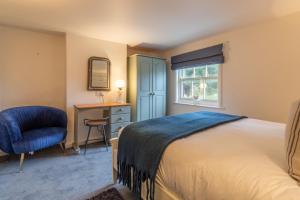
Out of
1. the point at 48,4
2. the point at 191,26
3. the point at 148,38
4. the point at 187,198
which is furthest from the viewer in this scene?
the point at 148,38

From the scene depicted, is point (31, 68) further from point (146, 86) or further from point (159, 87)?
point (159, 87)

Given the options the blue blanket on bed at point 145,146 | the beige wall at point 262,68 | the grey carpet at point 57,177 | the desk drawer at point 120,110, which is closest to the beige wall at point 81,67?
the desk drawer at point 120,110

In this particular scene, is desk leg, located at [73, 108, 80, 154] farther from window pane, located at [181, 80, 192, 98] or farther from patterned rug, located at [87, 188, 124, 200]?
window pane, located at [181, 80, 192, 98]

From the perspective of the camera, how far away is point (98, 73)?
3551mm

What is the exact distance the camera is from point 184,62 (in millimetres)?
3910

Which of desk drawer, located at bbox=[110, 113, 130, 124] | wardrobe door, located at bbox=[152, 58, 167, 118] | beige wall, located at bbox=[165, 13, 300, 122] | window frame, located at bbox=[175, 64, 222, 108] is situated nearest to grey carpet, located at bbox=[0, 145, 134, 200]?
desk drawer, located at bbox=[110, 113, 130, 124]

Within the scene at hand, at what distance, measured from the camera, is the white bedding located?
821 mm

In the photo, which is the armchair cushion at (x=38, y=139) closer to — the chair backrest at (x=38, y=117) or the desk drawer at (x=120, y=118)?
the chair backrest at (x=38, y=117)

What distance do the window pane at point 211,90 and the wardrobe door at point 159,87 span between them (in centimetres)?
109

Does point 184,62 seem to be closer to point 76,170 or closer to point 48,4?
point 48,4

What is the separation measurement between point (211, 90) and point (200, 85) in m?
0.30

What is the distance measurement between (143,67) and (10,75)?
97.4 inches

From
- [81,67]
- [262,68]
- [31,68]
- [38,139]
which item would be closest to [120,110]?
[81,67]

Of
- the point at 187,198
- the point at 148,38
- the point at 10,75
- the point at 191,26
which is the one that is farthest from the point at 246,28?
the point at 10,75
